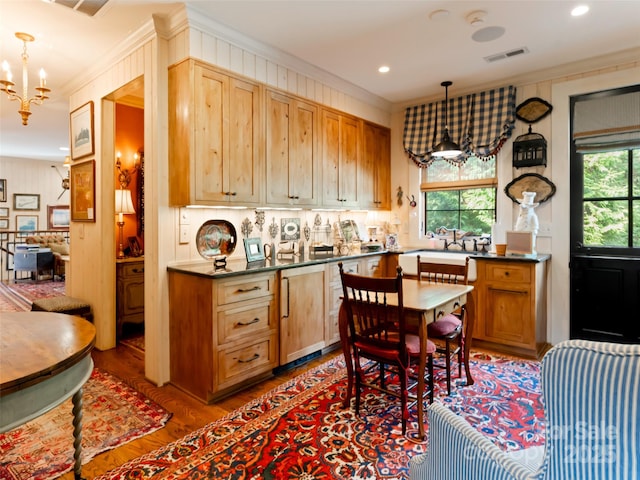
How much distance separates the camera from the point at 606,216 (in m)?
3.76

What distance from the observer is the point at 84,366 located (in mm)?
1434

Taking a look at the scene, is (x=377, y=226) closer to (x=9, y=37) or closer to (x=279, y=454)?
(x=279, y=454)

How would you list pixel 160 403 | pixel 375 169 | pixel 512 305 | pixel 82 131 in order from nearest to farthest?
pixel 160 403 < pixel 512 305 < pixel 82 131 < pixel 375 169

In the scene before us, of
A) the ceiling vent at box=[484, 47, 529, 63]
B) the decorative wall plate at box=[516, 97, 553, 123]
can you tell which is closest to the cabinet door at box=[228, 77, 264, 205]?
the ceiling vent at box=[484, 47, 529, 63]

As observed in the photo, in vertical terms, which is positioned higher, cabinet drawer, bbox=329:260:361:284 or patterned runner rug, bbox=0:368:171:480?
cabinet drawer, bbox=329:260:361:284

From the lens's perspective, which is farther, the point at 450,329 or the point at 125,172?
the point at 125,172

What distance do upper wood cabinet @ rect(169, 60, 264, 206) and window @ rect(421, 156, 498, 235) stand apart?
258 centimetres

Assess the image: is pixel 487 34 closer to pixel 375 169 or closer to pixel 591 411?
pixel 375 169

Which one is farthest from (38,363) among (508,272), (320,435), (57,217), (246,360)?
(57,217)

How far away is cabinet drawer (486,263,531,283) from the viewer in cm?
362

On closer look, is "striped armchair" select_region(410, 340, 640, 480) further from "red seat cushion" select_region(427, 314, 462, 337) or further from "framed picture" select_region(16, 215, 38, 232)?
"framed picture" select_region(16, 215, 38, 232)

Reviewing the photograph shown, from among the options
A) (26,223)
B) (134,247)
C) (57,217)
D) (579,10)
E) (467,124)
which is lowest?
(134,247)

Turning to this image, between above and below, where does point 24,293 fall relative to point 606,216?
below

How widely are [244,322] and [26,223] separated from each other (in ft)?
30.8
